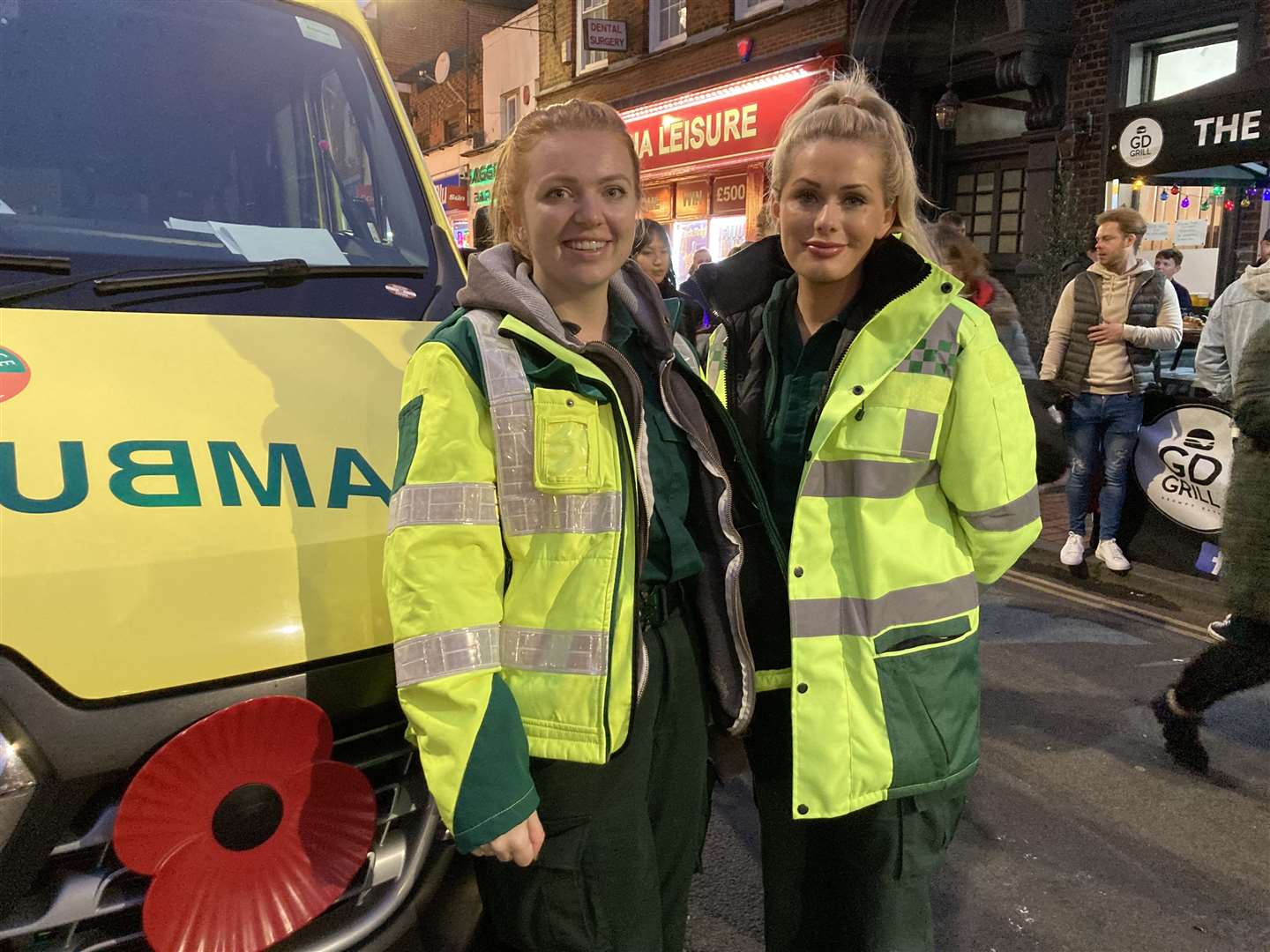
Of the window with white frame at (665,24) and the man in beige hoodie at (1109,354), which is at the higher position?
the window with white frame at (665,24)

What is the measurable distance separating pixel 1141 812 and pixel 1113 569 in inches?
113

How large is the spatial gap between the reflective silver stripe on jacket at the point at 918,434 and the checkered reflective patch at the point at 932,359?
0.08 meters

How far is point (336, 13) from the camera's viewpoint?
2.75 m

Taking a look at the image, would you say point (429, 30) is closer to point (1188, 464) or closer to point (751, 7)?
point (751, 7)

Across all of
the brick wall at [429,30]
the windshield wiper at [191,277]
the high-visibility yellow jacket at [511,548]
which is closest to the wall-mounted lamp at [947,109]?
the windshield wiper at [191,277]

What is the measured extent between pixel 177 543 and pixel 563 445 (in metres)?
0.64

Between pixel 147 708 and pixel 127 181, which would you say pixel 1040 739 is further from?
pixel 127 181

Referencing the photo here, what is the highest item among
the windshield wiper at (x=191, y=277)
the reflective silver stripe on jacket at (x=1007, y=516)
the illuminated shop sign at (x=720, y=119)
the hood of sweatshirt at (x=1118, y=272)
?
the illuminated shop sign at (x=720, y=119)

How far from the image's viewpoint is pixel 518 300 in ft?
4.88

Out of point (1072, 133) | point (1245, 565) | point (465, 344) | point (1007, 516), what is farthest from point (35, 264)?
point (1072, 133)

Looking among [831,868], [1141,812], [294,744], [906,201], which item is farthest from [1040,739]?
[294,744]

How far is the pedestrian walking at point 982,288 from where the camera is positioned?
3520 millimetres

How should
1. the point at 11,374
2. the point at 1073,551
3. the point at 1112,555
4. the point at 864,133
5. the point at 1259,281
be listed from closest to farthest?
the point at 11,374 → the point at 864,133 → the point at 1259,281 → the point at 1112,555 → the point at 1073,551

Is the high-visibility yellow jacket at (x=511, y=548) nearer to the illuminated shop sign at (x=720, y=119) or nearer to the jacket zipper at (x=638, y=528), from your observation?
the jacket zipper at (x=638, y=528)
